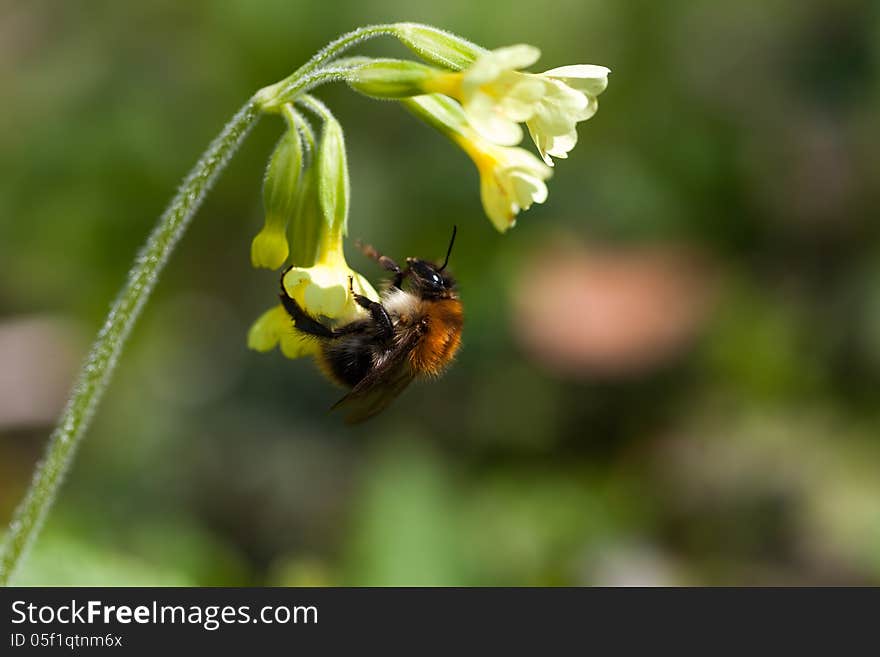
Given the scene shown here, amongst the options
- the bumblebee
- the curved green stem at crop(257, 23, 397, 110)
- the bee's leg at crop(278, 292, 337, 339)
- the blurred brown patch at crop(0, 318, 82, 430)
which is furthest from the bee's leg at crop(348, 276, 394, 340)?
the blurred brown patch at crop(0, 318, 82, 430)

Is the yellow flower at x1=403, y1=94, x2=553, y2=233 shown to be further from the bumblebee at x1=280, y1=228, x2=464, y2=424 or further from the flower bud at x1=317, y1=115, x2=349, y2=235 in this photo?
the bumblebee at x1=280, y1=228, x2=464, y2=424

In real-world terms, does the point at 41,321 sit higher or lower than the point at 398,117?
lower

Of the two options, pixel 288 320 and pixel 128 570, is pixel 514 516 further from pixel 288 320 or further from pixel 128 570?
pixel 288 320

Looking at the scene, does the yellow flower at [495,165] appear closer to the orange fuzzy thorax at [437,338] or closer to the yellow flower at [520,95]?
the yellow flower at [520,95]

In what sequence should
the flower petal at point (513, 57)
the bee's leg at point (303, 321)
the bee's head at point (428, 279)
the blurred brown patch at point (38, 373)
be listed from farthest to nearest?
the blurred brown patch at point (38, 373) → the bee's head at point (428, 279) → the bee's leg at point (303, 321) → the flower petal at point (513, 57)

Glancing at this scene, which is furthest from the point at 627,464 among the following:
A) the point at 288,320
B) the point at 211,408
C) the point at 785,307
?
the point at 288,320

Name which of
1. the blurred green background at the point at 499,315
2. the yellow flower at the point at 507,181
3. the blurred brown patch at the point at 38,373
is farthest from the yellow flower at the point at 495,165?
the blurred brown patch at the point at 38,373
